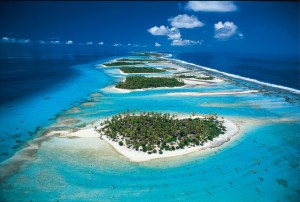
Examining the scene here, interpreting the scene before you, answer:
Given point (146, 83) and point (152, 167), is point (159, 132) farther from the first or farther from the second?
point (146, 83)

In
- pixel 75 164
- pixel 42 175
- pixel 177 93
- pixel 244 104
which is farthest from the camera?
pixel 177 93

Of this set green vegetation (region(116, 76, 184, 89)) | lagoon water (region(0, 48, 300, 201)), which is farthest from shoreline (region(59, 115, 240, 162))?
green vegetation (region(116, 76, 184, 89))

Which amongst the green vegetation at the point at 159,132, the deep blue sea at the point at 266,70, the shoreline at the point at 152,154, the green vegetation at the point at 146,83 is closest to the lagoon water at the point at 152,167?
the shoreline at the point at 152,154

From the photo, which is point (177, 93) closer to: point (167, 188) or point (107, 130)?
point (107, 130)

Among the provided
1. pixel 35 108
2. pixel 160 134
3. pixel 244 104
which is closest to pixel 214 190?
pixel 160 134

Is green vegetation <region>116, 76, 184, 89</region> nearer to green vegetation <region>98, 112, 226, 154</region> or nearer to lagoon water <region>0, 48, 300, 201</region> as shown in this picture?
lagoon water <region>0, 48, 300, 201</region>

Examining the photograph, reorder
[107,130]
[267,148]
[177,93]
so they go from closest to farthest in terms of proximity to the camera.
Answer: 1. [267,148]
2. [107,130]
3. [177,93]

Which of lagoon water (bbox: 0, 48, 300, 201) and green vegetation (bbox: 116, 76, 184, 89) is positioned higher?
green vegetation (bbox: 116, 76, 184, 89)

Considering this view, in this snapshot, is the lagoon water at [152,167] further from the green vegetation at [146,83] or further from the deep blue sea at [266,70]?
the deep blue sea at [266,70]
